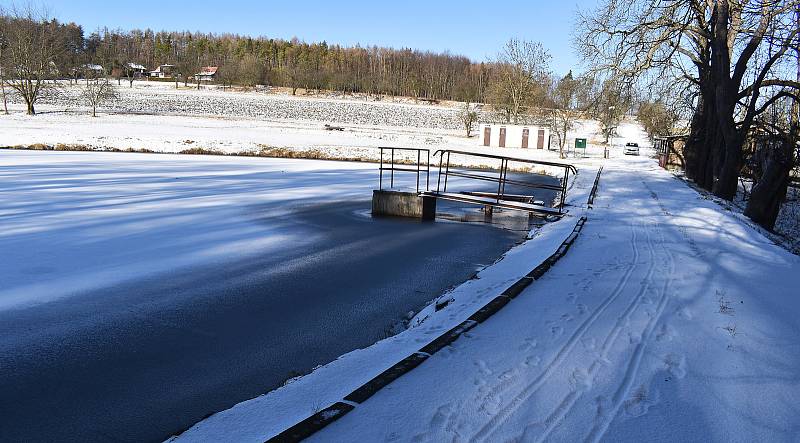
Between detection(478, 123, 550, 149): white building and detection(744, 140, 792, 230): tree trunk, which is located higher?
detection(478, 123, 550, 149): white building

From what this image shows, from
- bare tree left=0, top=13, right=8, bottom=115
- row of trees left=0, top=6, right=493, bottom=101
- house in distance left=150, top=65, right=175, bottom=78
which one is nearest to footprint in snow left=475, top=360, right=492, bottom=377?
bare tree left=0, top=13, right=8, bottom=115

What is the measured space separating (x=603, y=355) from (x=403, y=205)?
966 centimetres

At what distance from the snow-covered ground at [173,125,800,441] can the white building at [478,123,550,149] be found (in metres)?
43.3

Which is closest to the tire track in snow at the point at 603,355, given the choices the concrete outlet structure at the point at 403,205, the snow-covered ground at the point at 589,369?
the snow-covered ground at the point at 589,369

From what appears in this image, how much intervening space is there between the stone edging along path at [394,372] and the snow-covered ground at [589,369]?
0.22 ft

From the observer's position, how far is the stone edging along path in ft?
11.3

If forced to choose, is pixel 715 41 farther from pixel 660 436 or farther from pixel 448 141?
pixel 448 141

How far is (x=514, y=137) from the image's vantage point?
50750 mm

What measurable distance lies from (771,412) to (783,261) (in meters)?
6.17

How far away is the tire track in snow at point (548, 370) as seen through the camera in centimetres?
361

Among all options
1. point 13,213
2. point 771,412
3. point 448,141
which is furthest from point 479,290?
point 448,141

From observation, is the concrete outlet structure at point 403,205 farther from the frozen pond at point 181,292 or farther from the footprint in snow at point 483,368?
the footprint in snow at point 483,368

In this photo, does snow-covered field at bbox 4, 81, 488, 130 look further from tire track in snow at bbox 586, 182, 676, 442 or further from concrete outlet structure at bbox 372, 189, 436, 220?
tire track in snow at bbox 586, 182, 676, 442

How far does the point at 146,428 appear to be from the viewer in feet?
13.4
